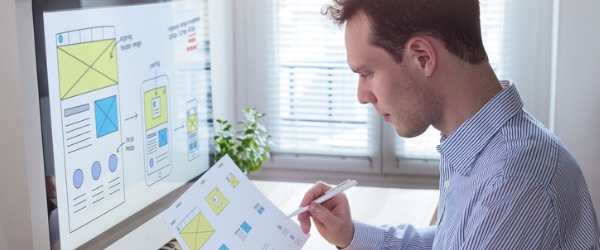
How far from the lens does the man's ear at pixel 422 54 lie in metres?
1.47

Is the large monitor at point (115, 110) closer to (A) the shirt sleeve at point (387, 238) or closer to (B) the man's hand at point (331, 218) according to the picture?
(B) the man's hand at point (331, 218)

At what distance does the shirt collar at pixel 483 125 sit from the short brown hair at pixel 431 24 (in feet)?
0.26

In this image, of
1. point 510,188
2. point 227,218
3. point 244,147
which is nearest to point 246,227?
point 227,218

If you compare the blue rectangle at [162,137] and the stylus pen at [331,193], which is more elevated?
the blue rectangle at [162,137]

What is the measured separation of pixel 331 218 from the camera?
189 centimetres

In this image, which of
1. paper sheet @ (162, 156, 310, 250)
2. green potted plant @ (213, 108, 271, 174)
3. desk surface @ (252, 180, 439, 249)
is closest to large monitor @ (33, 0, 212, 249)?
paper sheet @ (162, 156, 310, 250)

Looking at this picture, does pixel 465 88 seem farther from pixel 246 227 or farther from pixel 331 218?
pixel 246 227

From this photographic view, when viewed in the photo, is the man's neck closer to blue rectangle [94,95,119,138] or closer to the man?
the man

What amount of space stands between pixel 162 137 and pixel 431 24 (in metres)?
0.86

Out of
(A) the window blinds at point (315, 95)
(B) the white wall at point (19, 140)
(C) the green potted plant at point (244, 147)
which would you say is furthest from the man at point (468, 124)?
(A) the window blinds at point (315, 95)

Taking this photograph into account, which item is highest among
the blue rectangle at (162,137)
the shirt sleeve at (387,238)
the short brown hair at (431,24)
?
the short brown hair at (431,24)

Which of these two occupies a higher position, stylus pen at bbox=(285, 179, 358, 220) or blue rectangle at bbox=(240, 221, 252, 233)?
stylus pen at bbox=(285, 179, 358, 220)

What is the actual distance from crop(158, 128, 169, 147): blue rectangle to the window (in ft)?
4.81

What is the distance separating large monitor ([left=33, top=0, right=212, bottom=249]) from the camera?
1650 millimetres
